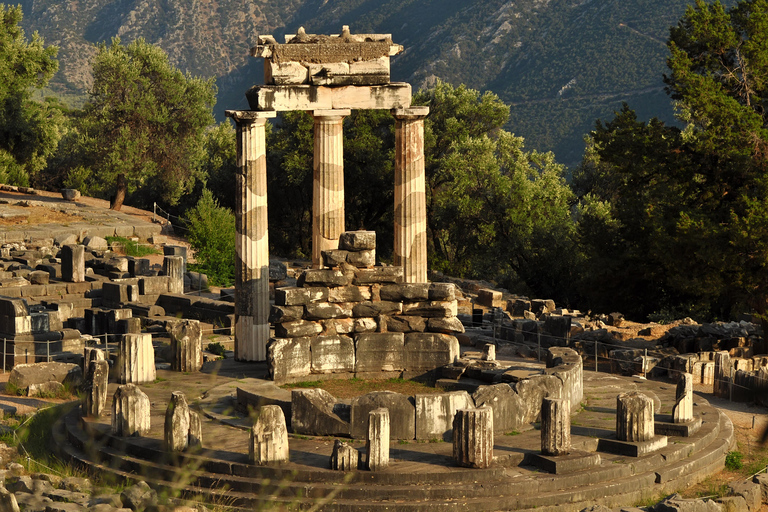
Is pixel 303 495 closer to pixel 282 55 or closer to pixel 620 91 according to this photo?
pixel 282 55

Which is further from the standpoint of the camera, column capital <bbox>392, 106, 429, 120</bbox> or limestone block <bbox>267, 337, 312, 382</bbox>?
column capital <bbox>392, 106, 429, 120</bbox>

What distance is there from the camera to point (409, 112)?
2042 cm

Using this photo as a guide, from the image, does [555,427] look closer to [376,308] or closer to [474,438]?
[474,438]

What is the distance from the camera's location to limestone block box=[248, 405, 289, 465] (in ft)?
43.2

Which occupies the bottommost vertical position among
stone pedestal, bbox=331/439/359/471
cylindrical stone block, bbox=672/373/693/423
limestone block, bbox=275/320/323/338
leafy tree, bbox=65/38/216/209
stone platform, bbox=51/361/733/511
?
stone platform, bbox=51/361/733/511

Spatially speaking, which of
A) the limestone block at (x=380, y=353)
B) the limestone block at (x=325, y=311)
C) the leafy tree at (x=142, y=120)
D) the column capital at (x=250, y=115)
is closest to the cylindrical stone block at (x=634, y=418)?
the limestone block at (x=380, y=353)

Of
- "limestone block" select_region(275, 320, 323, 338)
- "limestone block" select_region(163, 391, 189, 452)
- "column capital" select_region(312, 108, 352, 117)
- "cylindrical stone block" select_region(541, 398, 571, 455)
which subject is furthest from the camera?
"column capital" select_region(312, 108, 352, 117)

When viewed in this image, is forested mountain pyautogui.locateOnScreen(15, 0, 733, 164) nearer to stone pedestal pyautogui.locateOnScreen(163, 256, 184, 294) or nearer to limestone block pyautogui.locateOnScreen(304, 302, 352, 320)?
stone pedestal pyautogui.locateOnScreen(163, 256, 184, 294)

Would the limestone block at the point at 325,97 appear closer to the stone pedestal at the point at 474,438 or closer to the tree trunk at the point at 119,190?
the stone pedestal at the point at 474,438

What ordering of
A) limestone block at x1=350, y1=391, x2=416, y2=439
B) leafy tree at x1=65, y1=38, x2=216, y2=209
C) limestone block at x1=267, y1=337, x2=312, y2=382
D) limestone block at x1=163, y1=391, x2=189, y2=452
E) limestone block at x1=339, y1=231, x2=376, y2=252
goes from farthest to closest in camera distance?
leafy tree at x1=65, y1=38, x2=216, y2=209 → limestone block at x1=339, y1=231, x2=376, y2=252 → limestone block at x1=267, y1=337, x2=312, y2=382 → limestone block at x1=350, y1=391, x2=416, y2=439 → limestone block at x1=163, y1=391, x2=189, y2=452

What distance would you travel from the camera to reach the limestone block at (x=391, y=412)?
1423 centimetres

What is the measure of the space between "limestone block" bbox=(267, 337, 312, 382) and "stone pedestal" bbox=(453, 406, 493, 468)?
16.0 feet

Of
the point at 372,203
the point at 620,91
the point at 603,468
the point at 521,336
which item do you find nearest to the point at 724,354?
the point at 521,336

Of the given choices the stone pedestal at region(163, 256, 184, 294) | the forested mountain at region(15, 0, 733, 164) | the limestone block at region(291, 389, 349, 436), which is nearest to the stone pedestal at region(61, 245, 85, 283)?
the stone pedestal at region(163, 256, 184, 294)
